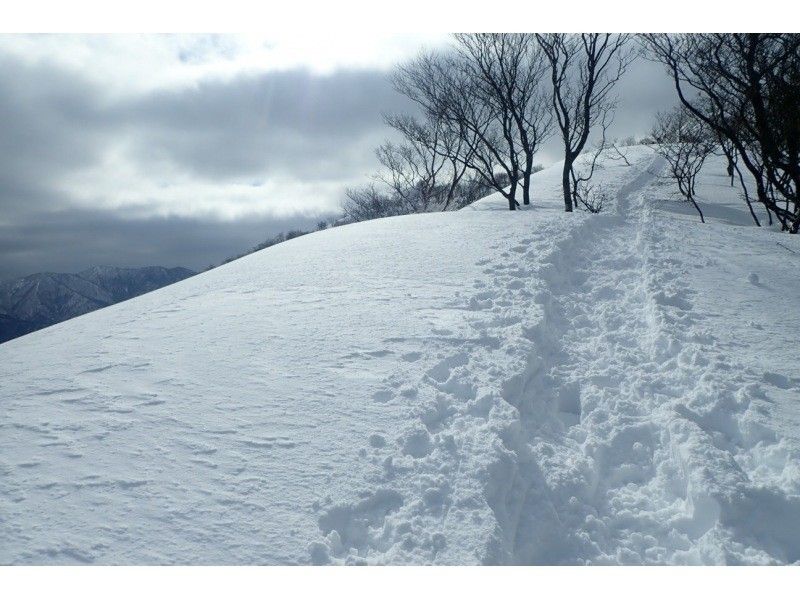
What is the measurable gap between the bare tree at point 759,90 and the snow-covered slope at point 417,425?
5.06m

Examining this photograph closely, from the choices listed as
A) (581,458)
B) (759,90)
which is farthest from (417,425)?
(759,90)

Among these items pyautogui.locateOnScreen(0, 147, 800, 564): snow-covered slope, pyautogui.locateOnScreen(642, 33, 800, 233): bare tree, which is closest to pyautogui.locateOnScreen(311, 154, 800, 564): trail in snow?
pyautogui.locateOnScreen(0, 147, 800, 564): snow-covered slope

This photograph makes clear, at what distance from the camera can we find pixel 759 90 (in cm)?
1079

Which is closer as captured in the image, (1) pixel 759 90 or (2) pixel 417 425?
(2) pixel 417 425

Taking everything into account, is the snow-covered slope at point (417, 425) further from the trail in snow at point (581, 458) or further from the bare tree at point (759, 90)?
the bare tree at point (759, 90)

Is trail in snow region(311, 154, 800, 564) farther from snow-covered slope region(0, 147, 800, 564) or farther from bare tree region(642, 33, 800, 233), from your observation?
bare tree region(642, 33, 800, 233)

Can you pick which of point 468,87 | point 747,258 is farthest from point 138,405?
point 468,87

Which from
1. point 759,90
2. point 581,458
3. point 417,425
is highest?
point 759,90

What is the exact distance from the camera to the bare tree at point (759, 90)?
10.2 meters

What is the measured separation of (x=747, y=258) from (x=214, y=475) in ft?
30.6

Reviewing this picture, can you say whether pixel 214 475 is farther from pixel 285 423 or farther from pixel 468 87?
pixel 468 87

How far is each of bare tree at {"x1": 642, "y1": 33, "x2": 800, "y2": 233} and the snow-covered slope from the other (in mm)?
5064

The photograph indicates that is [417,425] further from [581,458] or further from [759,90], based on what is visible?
[759,90]

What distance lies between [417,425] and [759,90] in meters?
12.3
